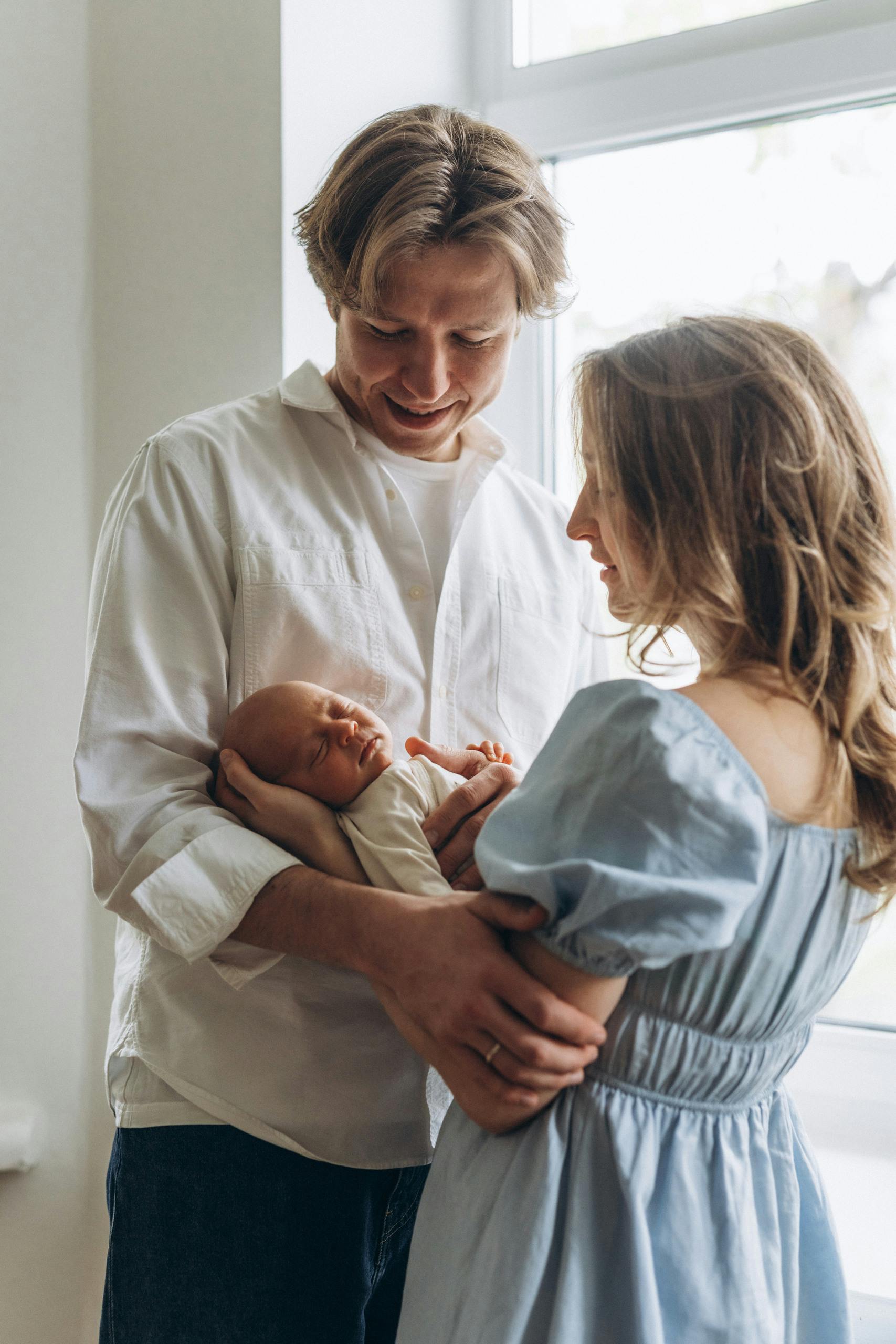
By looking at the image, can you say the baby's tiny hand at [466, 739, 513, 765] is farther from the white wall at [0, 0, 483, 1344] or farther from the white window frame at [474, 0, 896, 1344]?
the white wall at [0, 0, 483, 1344]

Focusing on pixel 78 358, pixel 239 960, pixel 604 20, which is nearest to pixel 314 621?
pixel 239 960

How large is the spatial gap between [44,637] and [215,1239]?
0.93 metres

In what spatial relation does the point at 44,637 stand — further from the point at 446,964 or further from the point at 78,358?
the point at 446,964

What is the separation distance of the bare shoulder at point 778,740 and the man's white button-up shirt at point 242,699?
51 cm

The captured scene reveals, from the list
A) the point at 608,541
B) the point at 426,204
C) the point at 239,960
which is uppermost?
the point at 426,204

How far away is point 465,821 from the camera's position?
1.22 metres

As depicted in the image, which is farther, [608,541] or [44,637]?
[44,637]

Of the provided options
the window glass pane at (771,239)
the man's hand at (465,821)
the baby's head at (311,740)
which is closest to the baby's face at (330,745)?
the baby's head at (311,740)

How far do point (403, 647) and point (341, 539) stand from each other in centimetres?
16

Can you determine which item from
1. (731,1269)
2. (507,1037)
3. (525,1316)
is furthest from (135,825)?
(731,1269)

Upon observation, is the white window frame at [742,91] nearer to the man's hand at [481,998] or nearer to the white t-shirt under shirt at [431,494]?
the white t-shirt under shirt at [431,494]

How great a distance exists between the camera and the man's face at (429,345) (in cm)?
130

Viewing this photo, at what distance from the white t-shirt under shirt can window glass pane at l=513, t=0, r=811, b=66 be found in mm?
958

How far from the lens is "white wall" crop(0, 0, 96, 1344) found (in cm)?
162
